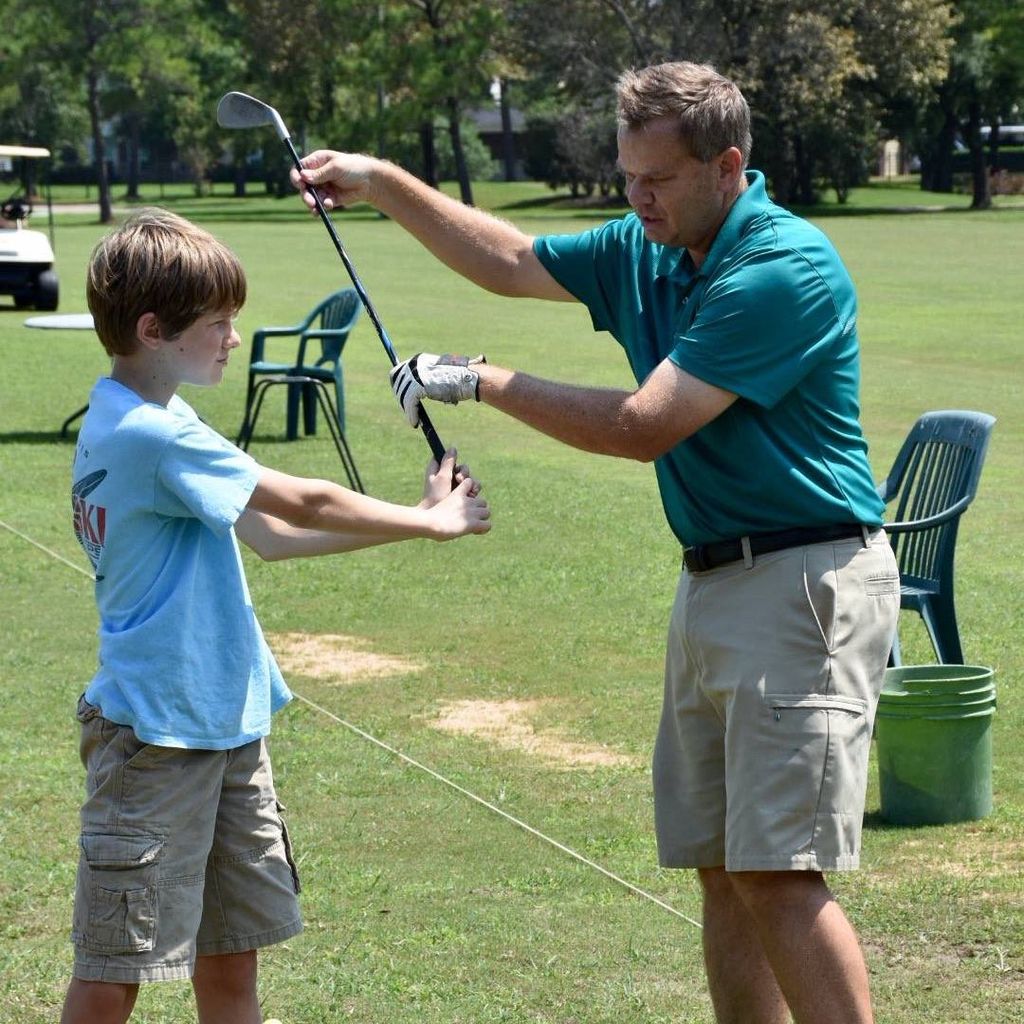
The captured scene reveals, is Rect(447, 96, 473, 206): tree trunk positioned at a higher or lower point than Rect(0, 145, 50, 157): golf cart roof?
higher

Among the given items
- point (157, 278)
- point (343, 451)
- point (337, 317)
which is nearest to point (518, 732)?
point (157, 278)

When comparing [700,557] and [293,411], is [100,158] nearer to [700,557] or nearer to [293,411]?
[293,411]

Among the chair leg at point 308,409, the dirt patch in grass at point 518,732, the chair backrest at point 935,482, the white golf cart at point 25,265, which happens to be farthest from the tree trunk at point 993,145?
the dirt patch in grass at point 518,732

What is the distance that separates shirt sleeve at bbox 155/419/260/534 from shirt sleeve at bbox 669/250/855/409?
2.62 ft

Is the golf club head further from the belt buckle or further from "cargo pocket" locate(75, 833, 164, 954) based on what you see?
"cargo pocket" locate(75, 833, 164, 954)

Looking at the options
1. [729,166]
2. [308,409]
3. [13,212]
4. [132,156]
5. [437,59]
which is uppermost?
[437,59]

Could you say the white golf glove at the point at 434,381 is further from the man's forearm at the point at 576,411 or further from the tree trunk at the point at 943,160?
the tree trunk at the point at 943,160

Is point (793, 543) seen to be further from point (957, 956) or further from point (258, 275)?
point (258, 275)

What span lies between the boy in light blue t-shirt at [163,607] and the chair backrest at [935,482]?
129 inches

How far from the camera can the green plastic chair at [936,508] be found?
6094 mm

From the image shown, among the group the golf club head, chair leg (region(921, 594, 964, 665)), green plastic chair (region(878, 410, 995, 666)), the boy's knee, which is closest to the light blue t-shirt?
the boy's knee

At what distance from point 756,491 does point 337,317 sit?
433 inches

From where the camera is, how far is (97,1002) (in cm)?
301

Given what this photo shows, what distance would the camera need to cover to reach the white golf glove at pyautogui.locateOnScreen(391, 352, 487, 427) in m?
3.38
